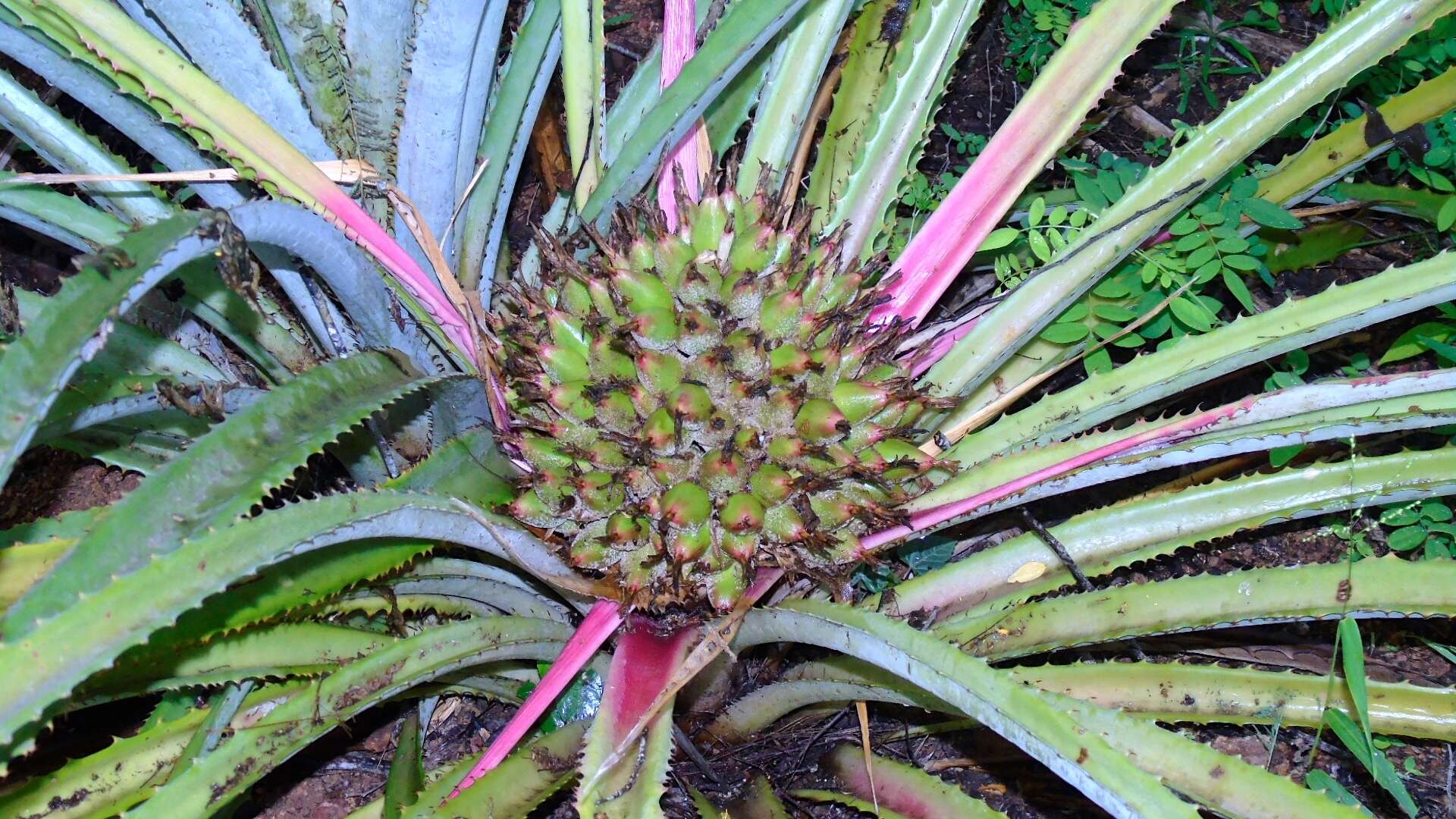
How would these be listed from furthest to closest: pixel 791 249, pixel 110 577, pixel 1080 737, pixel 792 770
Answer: pixel 792 770, pixel 791 249, pixel 1080 737, pixel 110 577

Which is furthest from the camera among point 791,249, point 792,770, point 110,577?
point 792,770

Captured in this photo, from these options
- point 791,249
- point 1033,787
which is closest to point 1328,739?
point 1033,787

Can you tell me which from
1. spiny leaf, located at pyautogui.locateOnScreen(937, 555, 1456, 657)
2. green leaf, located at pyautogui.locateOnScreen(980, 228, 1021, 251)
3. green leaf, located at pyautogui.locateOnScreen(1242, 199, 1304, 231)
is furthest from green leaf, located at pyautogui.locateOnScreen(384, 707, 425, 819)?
green leaf, located at pyautogui.locateOnScreen(1242, 199, 1304, 231)

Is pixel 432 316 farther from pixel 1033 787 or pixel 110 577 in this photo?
pixel 1033 787

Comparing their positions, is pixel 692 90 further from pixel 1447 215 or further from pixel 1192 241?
pixel 1447 215

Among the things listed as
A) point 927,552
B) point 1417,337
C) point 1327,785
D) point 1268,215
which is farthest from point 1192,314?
point 1327,785

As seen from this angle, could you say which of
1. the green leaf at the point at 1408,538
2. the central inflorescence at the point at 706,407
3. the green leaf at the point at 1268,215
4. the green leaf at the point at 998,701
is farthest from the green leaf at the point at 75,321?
the green leaf at the point at 1408,538

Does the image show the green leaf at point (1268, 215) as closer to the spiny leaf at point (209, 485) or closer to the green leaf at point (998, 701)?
the green leaf at point (998, 701)
